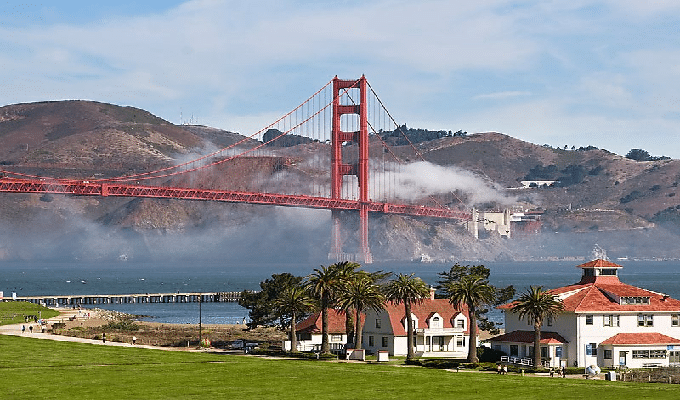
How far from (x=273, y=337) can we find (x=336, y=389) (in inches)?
2262

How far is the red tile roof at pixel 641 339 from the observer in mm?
89125

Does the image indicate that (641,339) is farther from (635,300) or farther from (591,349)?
(635,300)

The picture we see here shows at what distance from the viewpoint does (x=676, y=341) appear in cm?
9056

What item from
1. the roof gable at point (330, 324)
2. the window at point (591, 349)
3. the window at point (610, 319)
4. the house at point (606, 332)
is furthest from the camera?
the roof gable at point (330, 324)

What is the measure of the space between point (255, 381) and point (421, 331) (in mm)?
29595

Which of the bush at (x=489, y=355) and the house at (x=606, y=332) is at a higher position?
the house at (x=606, y=332)

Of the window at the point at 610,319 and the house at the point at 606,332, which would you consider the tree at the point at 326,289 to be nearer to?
the house at the point at 606,332

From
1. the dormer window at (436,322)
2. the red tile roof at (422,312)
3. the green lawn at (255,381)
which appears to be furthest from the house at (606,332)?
the green lawn at (255,381)

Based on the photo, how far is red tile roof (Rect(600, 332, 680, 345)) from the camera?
292 ft

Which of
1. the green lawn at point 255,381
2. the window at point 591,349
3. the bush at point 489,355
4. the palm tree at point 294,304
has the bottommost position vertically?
the green lawn at point 255,381

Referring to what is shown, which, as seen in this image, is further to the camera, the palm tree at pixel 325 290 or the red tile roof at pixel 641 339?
the palm tree at pixel 325 290

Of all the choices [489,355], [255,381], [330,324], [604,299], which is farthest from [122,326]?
[255,381]

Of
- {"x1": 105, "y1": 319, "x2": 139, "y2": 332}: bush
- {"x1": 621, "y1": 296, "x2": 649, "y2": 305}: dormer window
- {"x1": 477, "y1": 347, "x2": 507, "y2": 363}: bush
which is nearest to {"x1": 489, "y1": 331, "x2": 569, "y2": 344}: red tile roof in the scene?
{"x1": 477, "y1": 347, "x2": 507, "y2": 363}: bush

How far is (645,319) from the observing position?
9194cm
